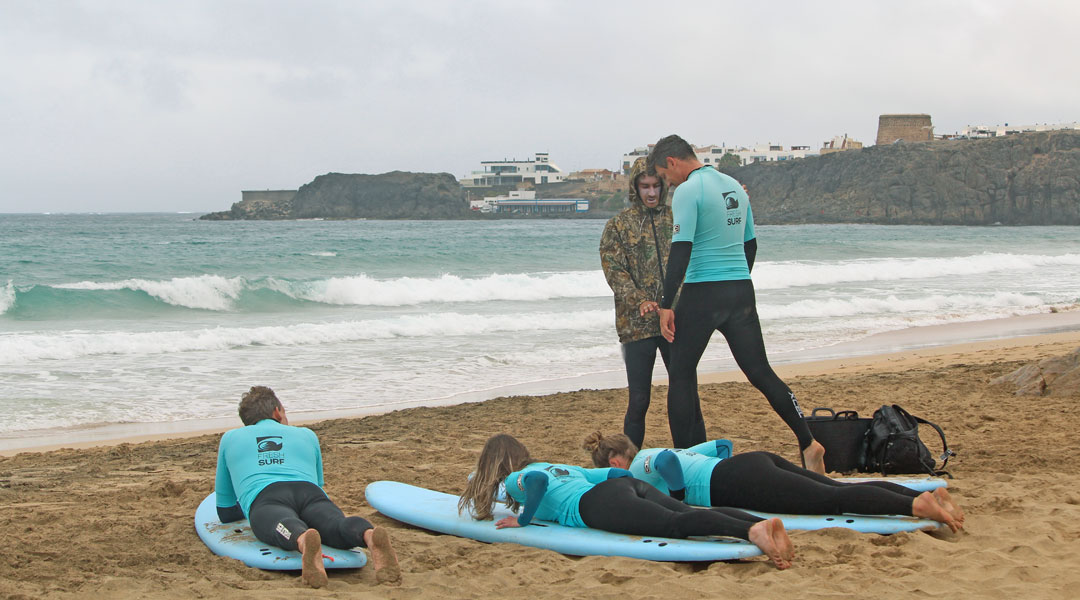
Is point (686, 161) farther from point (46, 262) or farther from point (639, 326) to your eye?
point (46, 262)

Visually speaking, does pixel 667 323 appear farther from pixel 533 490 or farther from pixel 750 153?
pixel 750 153

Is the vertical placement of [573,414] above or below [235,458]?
below

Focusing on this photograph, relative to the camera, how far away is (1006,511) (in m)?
4.07

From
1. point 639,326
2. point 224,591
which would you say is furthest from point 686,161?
point 224,591

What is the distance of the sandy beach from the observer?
11.1 ft

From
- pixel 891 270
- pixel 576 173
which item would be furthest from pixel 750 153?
pixel 891 270

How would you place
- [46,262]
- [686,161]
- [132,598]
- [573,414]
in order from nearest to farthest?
[132,598]
[686,161]
[573,414]
[46,262]

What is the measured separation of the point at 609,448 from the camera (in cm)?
414

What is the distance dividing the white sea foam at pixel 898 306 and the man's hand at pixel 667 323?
39.3 ft

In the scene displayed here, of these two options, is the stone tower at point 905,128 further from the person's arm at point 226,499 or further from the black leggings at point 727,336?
the person's arm at point 226,499

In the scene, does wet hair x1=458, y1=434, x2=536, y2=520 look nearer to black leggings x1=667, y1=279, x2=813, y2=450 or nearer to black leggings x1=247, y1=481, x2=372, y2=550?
black leggings x1=247, y1=481, x2=372, y2=550

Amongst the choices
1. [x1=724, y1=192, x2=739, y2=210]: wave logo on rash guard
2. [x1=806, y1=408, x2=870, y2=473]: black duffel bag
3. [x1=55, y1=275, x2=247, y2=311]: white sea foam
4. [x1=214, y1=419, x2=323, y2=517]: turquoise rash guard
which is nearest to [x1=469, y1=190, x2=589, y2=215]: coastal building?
[x1=55, y1=275, x2=247, y2=311]: white sea foam

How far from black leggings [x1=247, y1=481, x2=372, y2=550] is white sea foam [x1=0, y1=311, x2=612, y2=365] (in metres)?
9.01

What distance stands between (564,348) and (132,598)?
941cm
